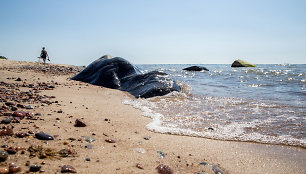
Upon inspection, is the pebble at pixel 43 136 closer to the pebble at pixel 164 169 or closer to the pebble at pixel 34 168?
the pebble at pixel 34 168

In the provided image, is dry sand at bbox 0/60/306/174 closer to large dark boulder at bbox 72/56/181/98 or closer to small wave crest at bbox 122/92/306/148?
small wave crest at bbox 122/92/306/148

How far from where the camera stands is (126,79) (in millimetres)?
9102

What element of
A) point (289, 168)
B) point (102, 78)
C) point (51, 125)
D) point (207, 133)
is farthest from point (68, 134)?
point (102, 78)

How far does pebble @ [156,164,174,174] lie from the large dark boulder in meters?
4.86

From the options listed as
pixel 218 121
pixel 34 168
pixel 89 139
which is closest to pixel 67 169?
pixel 34 168

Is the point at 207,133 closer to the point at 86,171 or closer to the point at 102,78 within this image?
the point at 86,171

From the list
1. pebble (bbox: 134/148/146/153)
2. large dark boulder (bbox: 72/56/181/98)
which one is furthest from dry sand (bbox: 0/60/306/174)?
large dark boulder (bbox: 72/56/181/98)

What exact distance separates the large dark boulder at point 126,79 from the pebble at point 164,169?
4.86 m

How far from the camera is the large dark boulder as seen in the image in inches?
293

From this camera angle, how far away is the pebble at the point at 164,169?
2.10 metres

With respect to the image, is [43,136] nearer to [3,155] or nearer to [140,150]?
[3,155]

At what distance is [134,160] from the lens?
2326 millimetres

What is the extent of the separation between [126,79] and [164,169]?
720 centimetres

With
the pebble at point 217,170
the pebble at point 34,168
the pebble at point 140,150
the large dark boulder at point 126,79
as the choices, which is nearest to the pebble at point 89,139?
the pebble at point 140,150
